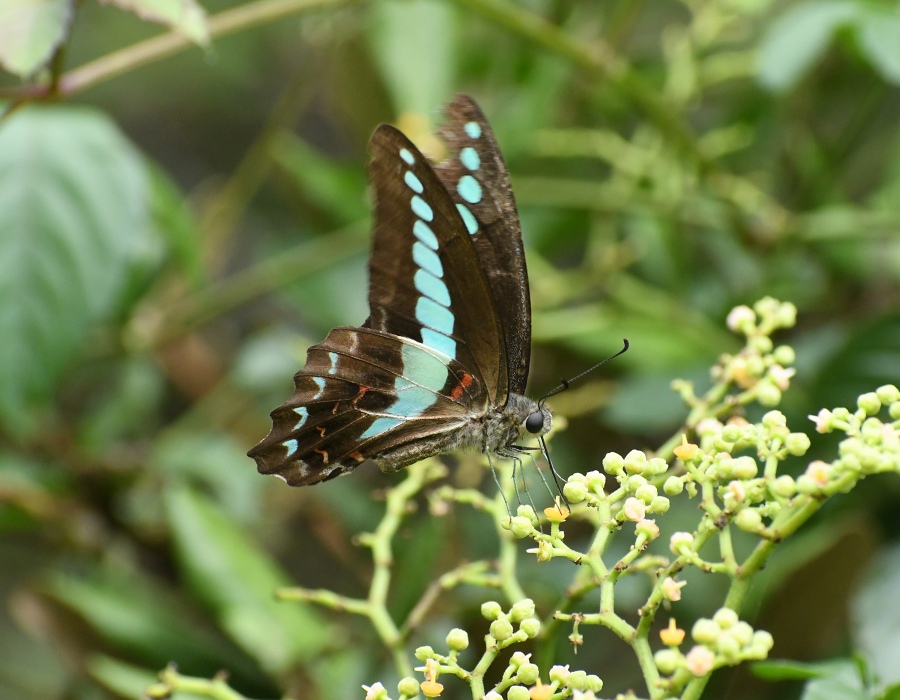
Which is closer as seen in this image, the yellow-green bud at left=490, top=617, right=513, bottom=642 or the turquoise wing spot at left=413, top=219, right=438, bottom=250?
the yellow-green bud at left=490, top=617, right=513, bottom=642

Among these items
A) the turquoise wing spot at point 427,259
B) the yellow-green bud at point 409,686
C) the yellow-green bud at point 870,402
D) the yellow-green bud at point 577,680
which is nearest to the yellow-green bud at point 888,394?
the yellow-green bud at point 870,402

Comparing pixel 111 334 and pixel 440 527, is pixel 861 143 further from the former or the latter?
pixel 111 334

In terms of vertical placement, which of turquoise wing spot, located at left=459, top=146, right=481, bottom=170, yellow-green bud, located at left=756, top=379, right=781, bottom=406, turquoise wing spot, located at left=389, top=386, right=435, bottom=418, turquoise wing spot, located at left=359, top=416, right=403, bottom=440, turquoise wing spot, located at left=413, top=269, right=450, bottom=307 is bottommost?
yellow-green bud, located at left=756, top=379, right=781, bottom=406

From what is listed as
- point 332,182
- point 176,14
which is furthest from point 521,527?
point 332,182

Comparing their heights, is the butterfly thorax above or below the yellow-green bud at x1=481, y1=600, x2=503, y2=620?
above

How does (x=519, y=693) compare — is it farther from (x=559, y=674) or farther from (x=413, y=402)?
(x=413, y=402)

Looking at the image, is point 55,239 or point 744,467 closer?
point 744,467

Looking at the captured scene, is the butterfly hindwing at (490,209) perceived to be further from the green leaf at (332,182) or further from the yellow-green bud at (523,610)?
the green leaf at (332,182)

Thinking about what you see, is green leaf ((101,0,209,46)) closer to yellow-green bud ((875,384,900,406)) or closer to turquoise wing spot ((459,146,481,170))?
turquoise wing spot ((459,146,481,170))

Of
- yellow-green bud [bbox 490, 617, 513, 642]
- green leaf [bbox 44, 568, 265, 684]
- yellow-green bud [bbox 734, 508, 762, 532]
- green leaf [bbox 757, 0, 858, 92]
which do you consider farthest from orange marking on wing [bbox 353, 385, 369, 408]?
green leaf [bbox 757, 0, 858, 92]
